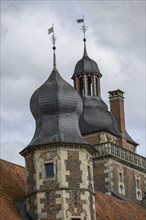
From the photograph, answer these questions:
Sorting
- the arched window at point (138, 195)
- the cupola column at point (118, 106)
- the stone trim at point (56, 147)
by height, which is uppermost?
the cupola column at point (118, 106)

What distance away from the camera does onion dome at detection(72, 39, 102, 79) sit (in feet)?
202

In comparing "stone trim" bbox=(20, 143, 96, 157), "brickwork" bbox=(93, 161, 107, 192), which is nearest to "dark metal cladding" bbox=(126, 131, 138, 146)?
"brickwork" bbox=(93, 161, 107, 192)

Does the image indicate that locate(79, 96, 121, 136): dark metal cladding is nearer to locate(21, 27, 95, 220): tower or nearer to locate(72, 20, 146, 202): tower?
locate(72, 20, 146, 202): tower

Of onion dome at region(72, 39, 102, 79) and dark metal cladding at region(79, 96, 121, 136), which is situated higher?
onion dome at region(72, 39, 102, 79)

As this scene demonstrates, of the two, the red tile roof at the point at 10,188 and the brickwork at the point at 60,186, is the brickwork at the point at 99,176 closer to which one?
the red tile roof at the point at 10,188

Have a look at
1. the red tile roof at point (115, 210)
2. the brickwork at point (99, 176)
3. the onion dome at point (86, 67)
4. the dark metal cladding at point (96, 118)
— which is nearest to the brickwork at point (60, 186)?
the red tile roof at point (115, 210)

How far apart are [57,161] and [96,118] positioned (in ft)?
71.9

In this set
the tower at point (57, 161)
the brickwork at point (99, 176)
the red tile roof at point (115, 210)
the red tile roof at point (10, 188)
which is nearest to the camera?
the red tile roof at point (10, 188)

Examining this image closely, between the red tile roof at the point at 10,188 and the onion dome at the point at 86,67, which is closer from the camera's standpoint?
the red tile roof at the point at 10,188

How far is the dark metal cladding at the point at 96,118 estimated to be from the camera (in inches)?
2299

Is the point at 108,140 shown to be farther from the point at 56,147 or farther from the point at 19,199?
the point at 56,147

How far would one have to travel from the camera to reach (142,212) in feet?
155

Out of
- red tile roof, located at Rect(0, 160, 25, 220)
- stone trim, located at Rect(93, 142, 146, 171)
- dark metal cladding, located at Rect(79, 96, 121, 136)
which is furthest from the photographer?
dark metal cladding, located at Rect(79, 96, 121, 136)

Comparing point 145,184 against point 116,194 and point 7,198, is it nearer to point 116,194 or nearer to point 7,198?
point 116,194
